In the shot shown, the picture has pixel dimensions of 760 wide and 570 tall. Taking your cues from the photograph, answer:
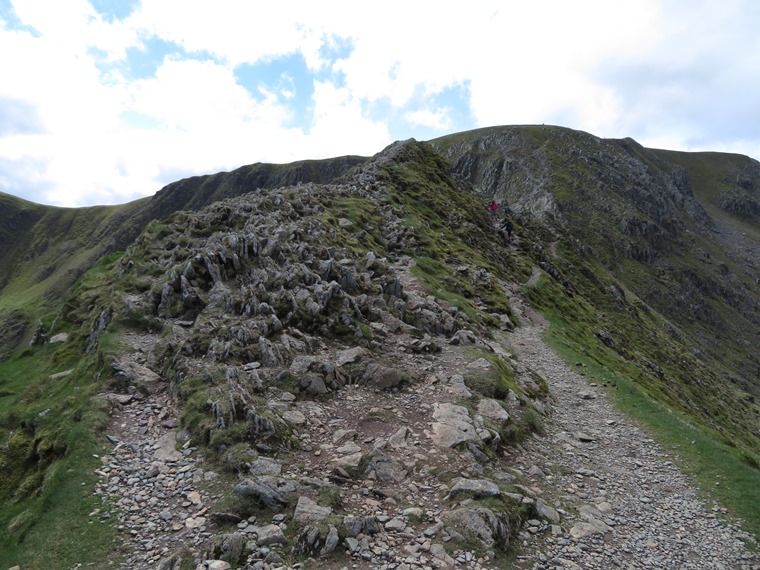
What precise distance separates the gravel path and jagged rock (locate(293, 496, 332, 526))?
599 centimetres

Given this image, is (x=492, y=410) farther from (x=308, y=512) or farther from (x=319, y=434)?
(x=308, y=512)

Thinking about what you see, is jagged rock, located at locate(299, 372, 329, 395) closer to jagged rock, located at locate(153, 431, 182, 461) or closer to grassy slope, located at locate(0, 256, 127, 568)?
jagged rock, located at locate(153, 431, 182, 461)

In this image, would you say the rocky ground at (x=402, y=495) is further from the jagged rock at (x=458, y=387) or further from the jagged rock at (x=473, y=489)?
the jagged rock at (x=458, y=387)

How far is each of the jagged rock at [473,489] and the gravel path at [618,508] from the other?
1.60 meters

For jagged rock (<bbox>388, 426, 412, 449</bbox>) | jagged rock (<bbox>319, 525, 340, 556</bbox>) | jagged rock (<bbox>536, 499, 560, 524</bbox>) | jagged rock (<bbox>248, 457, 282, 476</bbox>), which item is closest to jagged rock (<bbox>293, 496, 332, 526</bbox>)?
jagged rock (<bbox>319, 525, 340, 556</bbox>)

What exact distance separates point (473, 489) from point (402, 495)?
244 centimetres

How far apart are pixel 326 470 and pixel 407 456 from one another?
10.8 feet

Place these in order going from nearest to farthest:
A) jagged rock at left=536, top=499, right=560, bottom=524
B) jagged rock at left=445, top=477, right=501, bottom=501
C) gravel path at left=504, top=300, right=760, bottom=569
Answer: gravel path at left=504, top=300, right=760, bottom=569, jagged rock at left=445, top=477, right=501, bottom=501, jagged rock at left=536, top=499, right=560, bottom=524

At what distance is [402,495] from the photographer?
14.9 metres

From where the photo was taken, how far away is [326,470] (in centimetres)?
1600

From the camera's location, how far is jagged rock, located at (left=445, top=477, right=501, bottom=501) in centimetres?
1473

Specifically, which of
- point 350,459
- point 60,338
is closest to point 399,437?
point 350,459

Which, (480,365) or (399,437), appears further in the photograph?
(480,365)

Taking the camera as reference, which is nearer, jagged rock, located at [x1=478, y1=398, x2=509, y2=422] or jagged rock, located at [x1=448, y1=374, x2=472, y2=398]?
jagged rock, located at [x1=478, y1=398, x2=509, y2=422]
